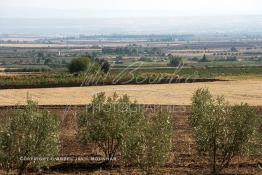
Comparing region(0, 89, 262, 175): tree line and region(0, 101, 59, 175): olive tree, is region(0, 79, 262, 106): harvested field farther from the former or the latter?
region(0, 101, 59, 175): olive tree

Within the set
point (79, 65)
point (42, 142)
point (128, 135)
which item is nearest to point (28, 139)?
point (42, 142)

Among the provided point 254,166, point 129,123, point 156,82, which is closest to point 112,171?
point 129,123

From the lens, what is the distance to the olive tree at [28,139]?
34531mm

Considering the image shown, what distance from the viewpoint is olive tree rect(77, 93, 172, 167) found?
3569 centimetres

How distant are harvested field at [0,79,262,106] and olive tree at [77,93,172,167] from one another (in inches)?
1246

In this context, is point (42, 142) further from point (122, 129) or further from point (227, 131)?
point (227, 131)

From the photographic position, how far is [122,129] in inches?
1604

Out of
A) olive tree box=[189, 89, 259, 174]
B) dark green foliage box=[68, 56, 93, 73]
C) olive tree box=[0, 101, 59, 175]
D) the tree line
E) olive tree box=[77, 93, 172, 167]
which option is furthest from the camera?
dark green foliage box=[68, 56, 93, 73]

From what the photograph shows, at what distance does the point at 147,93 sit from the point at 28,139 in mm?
50786

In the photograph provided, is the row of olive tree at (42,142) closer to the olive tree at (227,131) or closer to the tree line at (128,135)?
the tree line at (128,135)

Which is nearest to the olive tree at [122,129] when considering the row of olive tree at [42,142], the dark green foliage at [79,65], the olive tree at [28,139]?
the row of olive tree at [42,142]

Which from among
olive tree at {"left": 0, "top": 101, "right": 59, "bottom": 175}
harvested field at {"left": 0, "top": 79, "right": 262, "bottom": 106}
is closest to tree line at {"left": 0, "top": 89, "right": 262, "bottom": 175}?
olive tree at {"left": 0, "top": 101, "right": 59, "bottom": 175}

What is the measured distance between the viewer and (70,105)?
72312 millimetres

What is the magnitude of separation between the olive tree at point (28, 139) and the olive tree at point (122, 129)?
5156 millimetres
